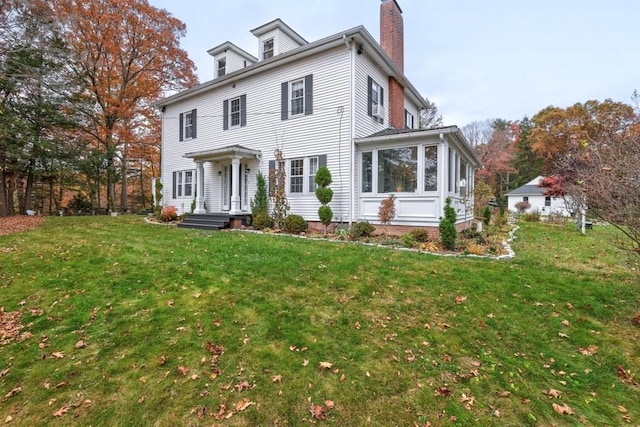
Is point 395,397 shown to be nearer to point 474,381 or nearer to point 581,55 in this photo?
point 474,381

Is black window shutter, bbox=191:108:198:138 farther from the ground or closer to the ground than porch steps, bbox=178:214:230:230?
farther from the ground

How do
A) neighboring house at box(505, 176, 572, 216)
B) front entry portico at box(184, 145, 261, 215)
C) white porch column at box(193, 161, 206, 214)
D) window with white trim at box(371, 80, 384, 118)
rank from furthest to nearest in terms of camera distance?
neighboring house at box(505, 176, 572, 216)
white porch column at box(193, 161, 206, 214)
front entry portico at box(184, 145, 261, 215)
window with white trim at box(371, 80, 384, 118)

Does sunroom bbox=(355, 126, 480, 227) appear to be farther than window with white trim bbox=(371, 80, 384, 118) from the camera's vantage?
No

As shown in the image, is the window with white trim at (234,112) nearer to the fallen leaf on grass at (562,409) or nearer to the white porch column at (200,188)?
the white porch column at (200,188)

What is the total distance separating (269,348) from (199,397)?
2.86 ft

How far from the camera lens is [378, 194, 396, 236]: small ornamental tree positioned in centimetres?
1012

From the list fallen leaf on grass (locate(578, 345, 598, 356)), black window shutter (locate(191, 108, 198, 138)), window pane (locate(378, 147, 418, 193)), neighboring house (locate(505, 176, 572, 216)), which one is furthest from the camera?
neighboring house (locate(505, 176, 572, 216))

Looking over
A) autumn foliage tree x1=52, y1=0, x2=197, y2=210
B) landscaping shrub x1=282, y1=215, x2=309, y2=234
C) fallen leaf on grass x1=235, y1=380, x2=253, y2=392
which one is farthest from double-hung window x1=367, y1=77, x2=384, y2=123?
autumn foliage tree x1=52, y1=0, x2=197, y2=210

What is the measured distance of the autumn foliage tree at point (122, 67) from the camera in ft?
59.3

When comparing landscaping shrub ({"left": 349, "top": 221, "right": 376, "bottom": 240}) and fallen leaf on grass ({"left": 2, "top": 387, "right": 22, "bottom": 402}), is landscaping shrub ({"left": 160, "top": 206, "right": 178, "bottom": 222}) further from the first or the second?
fallen leaf on grass ({"left": 2, "top": 387, "right": 22, "bottom": 402})

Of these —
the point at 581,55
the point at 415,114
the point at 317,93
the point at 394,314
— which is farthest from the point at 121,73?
the point at 581,55

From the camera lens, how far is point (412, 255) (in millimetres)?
7188

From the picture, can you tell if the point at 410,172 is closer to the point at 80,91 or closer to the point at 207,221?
the point at 207,221

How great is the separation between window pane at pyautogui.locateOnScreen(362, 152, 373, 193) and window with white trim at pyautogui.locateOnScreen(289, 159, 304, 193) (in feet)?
8.05
